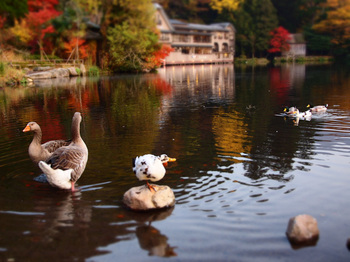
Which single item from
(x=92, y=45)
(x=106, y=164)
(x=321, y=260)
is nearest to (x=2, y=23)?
(x=92, y=45)

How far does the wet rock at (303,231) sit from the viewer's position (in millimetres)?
4930

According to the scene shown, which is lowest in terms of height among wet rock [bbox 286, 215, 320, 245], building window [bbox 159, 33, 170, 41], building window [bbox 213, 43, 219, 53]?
wet rock [bbox 286, 215, 320, 245]

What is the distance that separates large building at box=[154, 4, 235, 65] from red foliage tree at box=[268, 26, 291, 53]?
9.49 m

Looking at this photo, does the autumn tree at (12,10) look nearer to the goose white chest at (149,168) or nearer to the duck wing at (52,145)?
the duck wing at (52,145)

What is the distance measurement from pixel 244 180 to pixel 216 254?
8.92 feet

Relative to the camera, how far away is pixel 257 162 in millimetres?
8422

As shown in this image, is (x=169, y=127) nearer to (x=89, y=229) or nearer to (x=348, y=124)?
(x=348, y=124)

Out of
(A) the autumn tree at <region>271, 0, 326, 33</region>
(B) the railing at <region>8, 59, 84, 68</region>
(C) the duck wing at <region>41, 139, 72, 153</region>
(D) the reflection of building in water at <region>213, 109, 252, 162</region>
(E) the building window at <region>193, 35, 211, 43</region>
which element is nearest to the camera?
(C) the duck wing at <region>41, 139, 72, 153</region>

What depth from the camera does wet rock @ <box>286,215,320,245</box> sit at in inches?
194

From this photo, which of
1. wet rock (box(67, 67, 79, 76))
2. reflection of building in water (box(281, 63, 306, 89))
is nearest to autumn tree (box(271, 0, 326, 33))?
reflection of building in water (box(281, 63, 306, 89))

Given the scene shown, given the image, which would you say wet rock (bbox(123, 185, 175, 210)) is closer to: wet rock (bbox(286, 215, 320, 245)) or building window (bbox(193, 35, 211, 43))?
wet rock (bbox(286, 215, 320, 245))

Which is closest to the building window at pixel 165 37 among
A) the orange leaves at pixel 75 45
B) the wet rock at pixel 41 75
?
the orange leaves at pixel 75 45

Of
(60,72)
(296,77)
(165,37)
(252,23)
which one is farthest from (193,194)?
(252,23)

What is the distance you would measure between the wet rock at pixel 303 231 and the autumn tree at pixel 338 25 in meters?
74.4
